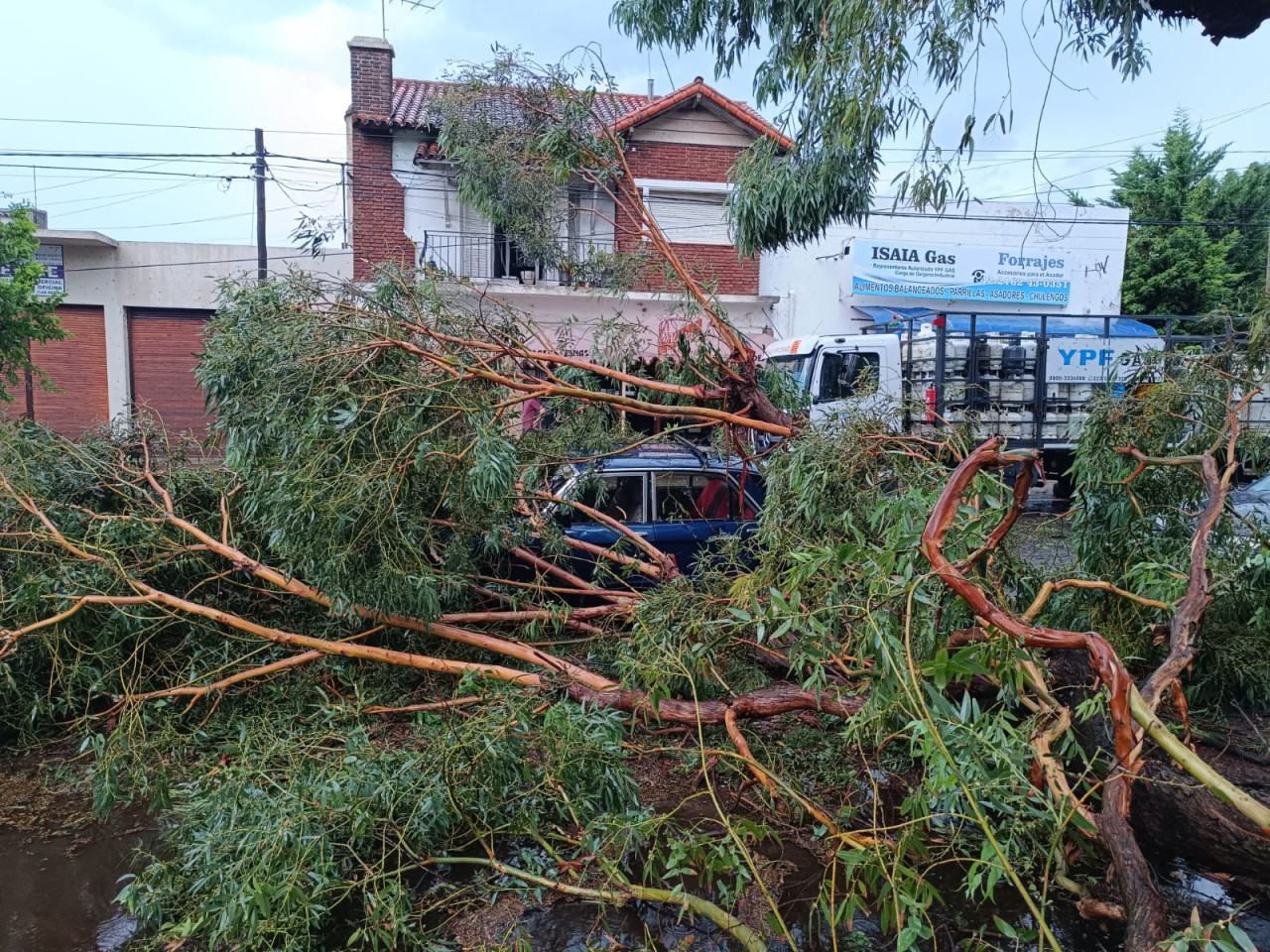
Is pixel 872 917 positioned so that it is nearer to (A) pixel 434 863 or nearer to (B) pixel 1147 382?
(A) pixel 434 863

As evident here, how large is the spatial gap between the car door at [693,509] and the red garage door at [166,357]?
14.2 m

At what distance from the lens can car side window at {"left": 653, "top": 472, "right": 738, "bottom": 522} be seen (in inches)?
267

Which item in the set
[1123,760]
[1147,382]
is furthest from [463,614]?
[1147,382]

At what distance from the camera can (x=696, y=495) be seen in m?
6.82

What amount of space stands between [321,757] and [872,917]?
93.4 inches

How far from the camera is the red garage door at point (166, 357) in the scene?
58.1 feet

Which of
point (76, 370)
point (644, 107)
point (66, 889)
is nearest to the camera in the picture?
point (66, 889)

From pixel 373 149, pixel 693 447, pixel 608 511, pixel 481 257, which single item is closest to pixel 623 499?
pixel 608 511

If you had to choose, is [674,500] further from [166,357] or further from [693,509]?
[166,357]

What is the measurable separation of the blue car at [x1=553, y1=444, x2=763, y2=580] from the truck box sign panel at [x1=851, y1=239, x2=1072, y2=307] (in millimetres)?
12041

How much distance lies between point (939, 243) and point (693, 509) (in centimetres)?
1362

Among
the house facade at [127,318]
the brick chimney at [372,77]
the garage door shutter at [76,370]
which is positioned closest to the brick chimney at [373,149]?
the brick chimney at [372,77]

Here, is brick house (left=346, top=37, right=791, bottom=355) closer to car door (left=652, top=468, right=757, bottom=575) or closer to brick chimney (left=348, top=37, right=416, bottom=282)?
brick chimney (left=348, top=37, right=416, bottom=282)

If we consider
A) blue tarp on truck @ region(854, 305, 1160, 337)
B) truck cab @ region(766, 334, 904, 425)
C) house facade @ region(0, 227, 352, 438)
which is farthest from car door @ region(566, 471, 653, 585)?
house facade @ region(0, 227, 352, 438)
